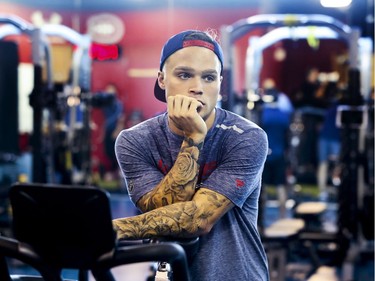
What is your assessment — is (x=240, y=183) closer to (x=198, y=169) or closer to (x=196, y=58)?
(x=198, y=169)

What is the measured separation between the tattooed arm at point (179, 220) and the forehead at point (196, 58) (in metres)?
→ 0.36

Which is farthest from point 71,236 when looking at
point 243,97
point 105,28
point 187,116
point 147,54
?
point 105,28

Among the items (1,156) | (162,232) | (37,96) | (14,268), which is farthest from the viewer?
(1,156)

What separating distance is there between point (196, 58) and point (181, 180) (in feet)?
1.14

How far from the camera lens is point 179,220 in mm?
1954

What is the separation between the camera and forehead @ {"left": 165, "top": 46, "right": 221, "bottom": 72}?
206 cm

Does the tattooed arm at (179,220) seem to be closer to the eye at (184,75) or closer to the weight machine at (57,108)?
the eye at (184,75)

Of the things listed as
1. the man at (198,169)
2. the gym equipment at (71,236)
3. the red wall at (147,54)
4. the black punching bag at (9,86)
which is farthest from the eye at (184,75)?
the red wall at (147,54)

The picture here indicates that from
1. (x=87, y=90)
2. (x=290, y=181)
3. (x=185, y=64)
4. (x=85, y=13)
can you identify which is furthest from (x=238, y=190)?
(x=85, y=13)

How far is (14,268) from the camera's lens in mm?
5840

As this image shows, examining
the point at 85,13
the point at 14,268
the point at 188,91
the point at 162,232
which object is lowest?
the point at 14,268

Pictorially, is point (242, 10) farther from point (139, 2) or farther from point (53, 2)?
point (53, 2)

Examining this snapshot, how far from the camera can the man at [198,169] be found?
198 cm

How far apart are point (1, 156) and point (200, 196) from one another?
23.5 ft
